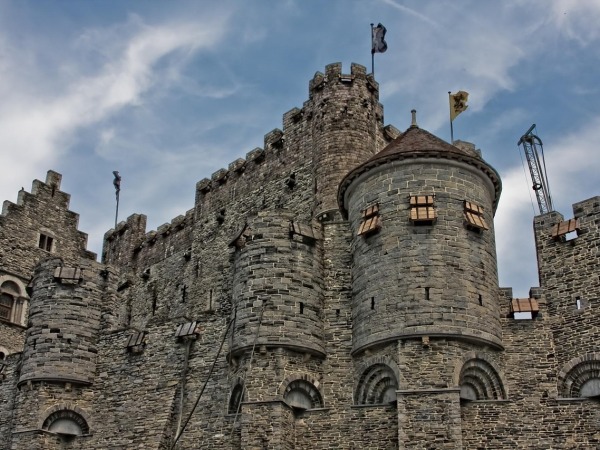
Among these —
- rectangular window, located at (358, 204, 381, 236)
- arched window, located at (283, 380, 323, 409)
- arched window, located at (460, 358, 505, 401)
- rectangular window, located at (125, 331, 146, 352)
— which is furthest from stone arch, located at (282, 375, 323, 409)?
rectangular window, located at (125, 331, 146, 352)

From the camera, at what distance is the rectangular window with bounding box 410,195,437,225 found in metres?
27.2

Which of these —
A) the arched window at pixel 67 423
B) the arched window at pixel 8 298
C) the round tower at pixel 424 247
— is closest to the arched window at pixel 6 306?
the arched window at pixel 8 298

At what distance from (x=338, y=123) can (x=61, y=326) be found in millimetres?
13097

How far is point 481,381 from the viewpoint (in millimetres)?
26438

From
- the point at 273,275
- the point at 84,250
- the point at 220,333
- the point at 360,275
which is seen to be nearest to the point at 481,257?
the point at 360,275

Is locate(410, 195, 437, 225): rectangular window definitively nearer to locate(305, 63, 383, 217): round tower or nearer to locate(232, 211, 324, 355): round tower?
locate(232, 211, 324, 355): round tower

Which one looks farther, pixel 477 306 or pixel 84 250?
pixel 84 250

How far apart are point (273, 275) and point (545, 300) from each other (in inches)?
323

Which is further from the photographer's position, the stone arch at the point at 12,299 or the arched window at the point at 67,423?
the stone arch at the point at 12,299

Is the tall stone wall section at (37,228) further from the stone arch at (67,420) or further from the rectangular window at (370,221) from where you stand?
the rectangular window at (370,221)

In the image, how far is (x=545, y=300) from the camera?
92.4 feet

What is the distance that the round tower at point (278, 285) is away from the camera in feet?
91.2

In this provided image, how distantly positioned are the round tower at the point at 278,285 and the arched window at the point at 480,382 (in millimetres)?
4436

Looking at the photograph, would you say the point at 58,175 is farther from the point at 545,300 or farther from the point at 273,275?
the point at 545,300
